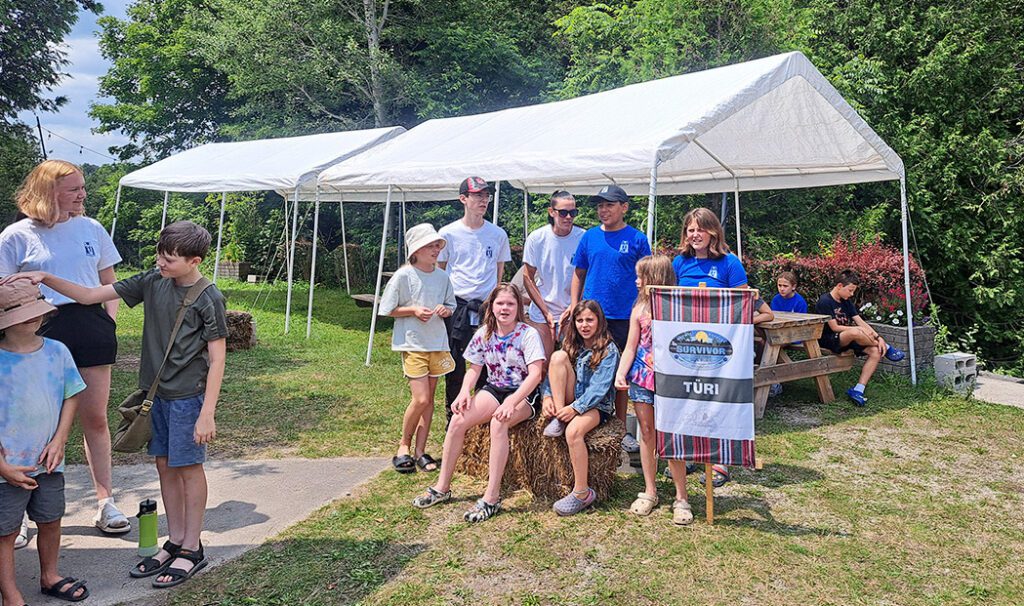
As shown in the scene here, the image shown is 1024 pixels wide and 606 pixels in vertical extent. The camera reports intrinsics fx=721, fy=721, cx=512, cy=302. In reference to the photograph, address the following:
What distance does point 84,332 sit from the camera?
358cm

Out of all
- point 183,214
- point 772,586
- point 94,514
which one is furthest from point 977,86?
point 183,214

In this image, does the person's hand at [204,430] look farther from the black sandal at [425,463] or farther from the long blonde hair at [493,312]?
the black sandal at [425,463]

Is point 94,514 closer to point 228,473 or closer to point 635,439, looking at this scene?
point 228,473

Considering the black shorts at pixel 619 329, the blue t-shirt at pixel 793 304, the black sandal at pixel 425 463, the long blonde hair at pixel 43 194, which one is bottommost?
the black sandal at pixel 425 463

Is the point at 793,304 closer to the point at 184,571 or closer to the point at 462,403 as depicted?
the point at 462,403

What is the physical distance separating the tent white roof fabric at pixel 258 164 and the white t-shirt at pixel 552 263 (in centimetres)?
549

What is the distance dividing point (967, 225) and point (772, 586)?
495 inches

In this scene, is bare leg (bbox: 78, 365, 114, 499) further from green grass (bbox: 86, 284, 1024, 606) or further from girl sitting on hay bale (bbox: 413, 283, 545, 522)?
girl sitting on hay bale (bbox: 413, 283, 545, 522)

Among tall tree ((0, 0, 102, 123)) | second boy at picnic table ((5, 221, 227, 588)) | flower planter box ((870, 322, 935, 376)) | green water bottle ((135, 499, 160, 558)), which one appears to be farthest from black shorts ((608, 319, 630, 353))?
tall tree ((0, 0, 102, 123))

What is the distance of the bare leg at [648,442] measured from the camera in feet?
13.9

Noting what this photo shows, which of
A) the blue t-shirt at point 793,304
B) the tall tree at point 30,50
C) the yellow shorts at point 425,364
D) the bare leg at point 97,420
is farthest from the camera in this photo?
the tall tree at point 30,50

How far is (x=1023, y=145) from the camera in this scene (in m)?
12.9

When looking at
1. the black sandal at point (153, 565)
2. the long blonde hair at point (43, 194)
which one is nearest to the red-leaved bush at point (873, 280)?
the black sandal at point (153, 565)

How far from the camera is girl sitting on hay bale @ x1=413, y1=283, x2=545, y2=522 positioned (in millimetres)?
4152
